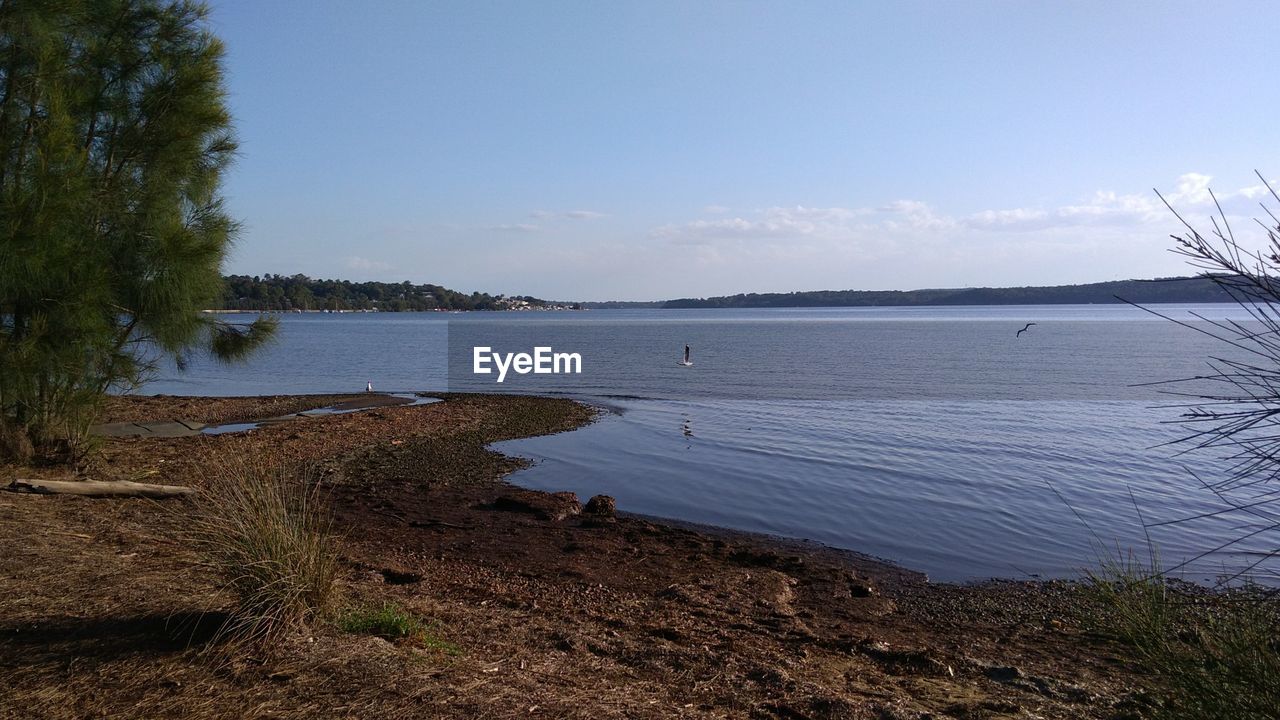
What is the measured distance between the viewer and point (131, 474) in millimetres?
13484

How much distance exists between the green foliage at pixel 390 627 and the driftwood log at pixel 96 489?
579 centimetres

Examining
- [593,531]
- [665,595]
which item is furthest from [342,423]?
[665,595]

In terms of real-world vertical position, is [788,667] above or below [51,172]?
below

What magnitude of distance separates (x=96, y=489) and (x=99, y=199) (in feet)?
14.2

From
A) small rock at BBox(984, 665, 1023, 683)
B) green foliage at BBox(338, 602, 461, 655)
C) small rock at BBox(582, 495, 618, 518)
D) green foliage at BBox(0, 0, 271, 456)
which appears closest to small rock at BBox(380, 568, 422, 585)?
green foliage at BBox(338, 602, 461, 655)

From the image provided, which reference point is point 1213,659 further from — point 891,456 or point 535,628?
point 891,456

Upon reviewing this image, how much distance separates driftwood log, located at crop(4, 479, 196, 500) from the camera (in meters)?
10.8

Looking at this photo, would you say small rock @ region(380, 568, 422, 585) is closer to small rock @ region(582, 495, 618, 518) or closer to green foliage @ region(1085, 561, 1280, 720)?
small rock @ region(582, 495, 618, 518)

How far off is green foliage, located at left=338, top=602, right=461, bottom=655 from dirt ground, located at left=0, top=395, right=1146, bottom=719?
0.32 ft

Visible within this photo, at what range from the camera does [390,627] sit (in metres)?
6.04

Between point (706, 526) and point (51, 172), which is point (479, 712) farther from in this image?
point (51, 172)

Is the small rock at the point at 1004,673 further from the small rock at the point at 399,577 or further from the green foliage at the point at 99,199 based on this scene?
the green foliage at the point at 99,199

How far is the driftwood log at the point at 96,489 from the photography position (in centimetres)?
1083

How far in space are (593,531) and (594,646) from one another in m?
6.18
